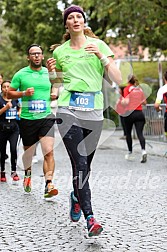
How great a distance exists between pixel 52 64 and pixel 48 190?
2.42 meters

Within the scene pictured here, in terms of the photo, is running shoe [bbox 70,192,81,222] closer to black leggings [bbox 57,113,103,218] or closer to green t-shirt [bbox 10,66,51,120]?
black leggings [bbox 57,113,103,218]

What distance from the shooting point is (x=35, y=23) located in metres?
30.8

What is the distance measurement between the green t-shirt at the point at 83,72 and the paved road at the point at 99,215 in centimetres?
114

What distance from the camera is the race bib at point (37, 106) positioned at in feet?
27.3

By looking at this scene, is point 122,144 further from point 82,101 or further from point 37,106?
point 82,101

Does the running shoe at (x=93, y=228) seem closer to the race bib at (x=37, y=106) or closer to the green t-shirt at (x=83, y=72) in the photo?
the green t-shirt at (x=83, y=72)

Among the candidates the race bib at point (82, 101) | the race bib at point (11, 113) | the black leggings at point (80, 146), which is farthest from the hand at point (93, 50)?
the race bib at point (11, 113)

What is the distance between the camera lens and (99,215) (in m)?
6.72

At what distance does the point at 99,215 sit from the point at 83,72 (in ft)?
5.93

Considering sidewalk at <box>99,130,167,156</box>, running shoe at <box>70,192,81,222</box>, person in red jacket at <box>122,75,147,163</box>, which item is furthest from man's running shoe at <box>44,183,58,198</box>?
sidewalk at <box>99,130,167,156</box>

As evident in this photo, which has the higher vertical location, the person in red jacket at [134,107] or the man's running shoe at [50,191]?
the person in red jacket at [134,107]

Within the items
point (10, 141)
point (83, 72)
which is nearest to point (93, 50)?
point (83, 72)

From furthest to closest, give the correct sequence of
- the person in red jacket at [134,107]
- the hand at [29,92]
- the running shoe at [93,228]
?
the person in red jacket at [134,107]
the hand at [29,92]
the running shoe at [93,228]

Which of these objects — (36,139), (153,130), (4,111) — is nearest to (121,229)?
(36,139)
